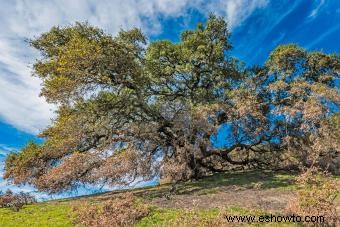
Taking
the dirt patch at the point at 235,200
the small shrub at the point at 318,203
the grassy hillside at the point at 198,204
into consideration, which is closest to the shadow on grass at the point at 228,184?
the grassy hillside at the point at 198,204

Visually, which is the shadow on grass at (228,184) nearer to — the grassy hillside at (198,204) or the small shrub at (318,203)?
the grassy hillside at (198,204)

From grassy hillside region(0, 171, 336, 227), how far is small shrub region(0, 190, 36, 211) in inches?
31.1

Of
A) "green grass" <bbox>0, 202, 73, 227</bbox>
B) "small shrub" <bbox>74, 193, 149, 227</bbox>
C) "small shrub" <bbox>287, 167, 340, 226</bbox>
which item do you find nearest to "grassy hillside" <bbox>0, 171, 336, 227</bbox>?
→ "green grass" <bbox>0, 202, 73, 227</bbox>

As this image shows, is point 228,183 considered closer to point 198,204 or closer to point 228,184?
point 228,184

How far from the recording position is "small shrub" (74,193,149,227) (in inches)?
768

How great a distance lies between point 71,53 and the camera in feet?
103

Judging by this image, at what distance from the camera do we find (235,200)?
24.9m

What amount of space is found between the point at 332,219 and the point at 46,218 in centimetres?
1381

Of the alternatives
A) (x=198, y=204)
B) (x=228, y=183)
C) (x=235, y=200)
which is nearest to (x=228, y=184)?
(x=228, y=183)

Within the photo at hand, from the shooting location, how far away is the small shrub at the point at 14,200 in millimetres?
27828

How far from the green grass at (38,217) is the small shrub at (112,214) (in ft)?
2.40

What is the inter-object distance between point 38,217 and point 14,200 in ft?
21.9

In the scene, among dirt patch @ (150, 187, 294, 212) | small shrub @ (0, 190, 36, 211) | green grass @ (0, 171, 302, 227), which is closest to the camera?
green grass @ (0, 171, 302, 227)

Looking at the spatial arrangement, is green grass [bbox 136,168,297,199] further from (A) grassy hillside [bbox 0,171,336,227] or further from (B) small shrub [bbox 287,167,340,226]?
(B) small shrub [bbox 287,167,340,226]
